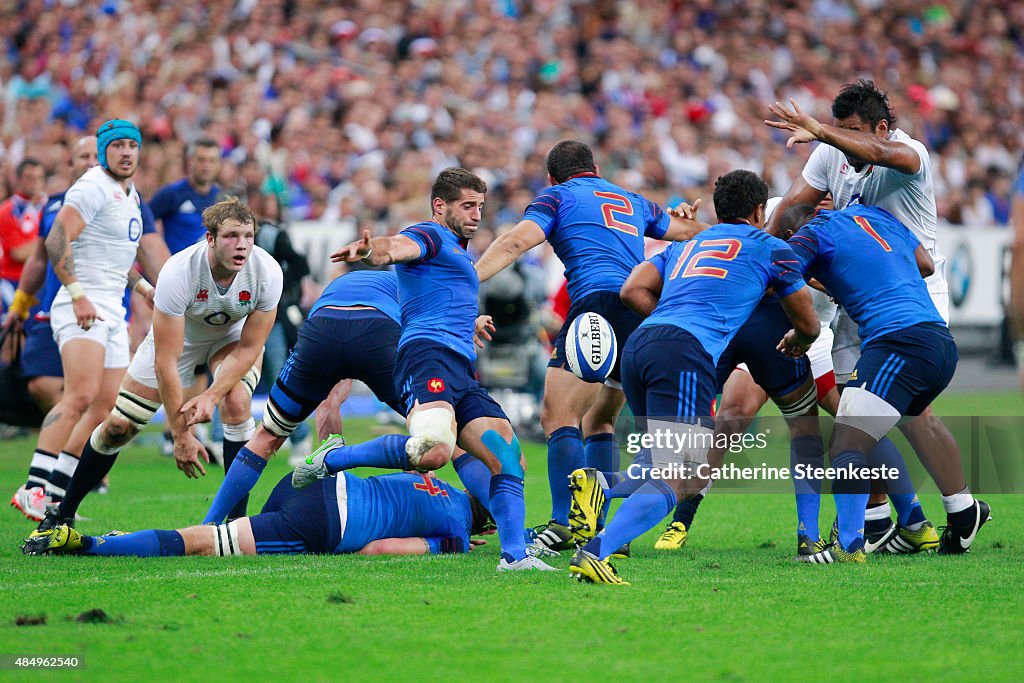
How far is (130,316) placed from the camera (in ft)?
42.7

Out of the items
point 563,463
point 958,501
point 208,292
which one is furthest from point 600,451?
point 208,292

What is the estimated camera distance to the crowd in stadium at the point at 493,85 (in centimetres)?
1780

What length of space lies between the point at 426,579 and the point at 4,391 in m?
5.68

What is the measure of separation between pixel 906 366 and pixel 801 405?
727 millimetres

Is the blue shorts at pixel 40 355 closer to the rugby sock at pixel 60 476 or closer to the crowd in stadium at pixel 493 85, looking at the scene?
the rugby sock at pixel 60 476

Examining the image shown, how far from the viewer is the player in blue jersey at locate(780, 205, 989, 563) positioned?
6531mm

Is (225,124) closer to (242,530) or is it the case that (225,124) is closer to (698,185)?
(698,185)

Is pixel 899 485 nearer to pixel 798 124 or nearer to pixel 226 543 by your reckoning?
pixel 798 124

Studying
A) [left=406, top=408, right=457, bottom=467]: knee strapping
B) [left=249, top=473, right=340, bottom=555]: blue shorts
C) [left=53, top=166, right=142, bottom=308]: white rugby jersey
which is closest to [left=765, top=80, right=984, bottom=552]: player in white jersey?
[left=406, top=408, right=457, bottom=467]: knee strapping

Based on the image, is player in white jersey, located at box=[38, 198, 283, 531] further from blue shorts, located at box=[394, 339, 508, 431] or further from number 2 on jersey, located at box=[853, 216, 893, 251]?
number 2 on jersey, located at box=[853, 216, 893, 251]

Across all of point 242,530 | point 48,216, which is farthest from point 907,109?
point 242,530

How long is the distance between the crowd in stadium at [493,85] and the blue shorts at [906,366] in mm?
8177

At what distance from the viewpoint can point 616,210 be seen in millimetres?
7711

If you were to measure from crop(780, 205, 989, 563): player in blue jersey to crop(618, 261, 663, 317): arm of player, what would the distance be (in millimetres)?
729
